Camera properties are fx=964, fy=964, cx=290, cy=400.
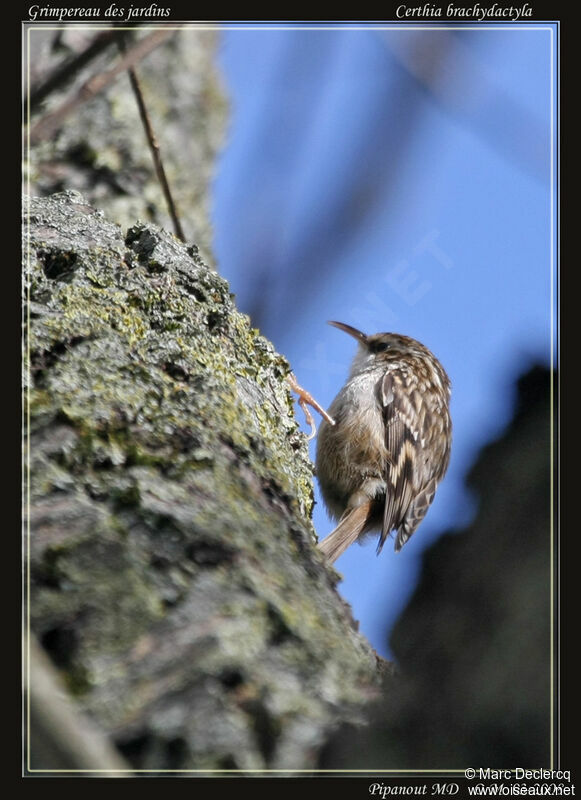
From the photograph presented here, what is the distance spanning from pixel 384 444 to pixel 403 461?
8 cm

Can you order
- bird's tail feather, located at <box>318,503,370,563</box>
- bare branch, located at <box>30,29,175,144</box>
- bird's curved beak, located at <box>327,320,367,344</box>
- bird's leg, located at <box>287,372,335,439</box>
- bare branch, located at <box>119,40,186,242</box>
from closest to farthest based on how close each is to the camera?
bare branch, located at <box>30,29,175,144</box>
bare branch, located at <box>119,40,186,242</box>
bird's tail feather, located at <box>318,503,370,563</box>
bird's leg, located at <box>287,372,335,439</box>
bird's curved beak, located at <box>327,320,367,344</box>

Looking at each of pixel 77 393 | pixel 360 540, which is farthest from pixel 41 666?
pixel 360 540

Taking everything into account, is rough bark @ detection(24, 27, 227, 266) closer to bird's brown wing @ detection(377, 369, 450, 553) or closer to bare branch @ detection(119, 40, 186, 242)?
bare branch @ detection(119, 40, 186, 242)

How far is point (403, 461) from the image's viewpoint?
3.06 metres

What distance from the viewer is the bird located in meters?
2.92

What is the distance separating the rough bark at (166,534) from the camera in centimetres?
119

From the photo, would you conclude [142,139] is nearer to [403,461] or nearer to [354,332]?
[354,332]

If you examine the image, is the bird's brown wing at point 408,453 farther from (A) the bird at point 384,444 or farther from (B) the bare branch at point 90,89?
(B) the bare branch at point 90,89

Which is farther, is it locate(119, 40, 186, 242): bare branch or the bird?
the bird

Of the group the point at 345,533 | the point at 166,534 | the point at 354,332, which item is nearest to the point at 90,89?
the point at 166,534

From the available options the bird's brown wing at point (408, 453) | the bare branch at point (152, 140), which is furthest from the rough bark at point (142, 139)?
the bird's brown wing at point (408, 453)

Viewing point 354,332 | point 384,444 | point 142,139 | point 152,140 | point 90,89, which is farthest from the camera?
point 354,332

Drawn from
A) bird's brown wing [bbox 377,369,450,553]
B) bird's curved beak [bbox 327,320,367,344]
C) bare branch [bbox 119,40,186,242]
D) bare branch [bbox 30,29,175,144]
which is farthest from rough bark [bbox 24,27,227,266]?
bare branch [bbox 30,29,175,144]

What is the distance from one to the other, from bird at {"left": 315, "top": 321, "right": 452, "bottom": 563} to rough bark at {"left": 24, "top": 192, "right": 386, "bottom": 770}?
1.01 metres
